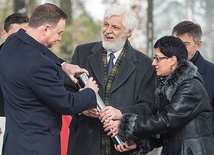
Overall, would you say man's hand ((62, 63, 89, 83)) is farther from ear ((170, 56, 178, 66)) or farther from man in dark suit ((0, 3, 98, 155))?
ear ((170, 56, 178, 66))

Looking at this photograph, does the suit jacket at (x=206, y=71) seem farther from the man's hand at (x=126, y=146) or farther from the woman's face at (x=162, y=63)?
the man's hand at (x=126, y=146)

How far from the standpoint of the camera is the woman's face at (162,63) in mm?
3498

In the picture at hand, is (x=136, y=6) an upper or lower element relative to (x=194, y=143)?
upper

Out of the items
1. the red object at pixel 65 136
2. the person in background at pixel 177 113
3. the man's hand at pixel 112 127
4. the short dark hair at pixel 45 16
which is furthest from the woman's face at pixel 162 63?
the red object at pixel 65 136

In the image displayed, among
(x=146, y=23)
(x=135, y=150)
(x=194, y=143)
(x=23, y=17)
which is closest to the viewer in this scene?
(x=194, y=143)

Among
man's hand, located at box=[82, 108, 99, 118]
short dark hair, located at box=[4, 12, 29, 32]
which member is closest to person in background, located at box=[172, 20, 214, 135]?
man's hand, located at box=[82, 108, 99, 118]

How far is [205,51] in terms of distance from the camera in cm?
902

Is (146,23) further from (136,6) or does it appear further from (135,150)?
(135,150)

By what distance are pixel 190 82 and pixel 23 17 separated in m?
1.98

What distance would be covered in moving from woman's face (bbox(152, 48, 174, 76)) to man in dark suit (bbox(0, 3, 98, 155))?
0.63m

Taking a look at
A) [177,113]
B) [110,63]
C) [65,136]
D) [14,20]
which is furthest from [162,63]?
[14,20]

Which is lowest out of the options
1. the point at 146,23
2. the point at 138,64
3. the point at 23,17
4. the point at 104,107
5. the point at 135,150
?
the point at 135,150

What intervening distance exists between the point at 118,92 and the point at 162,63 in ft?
1.81

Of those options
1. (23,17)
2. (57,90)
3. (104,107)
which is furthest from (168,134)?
(23,17)
